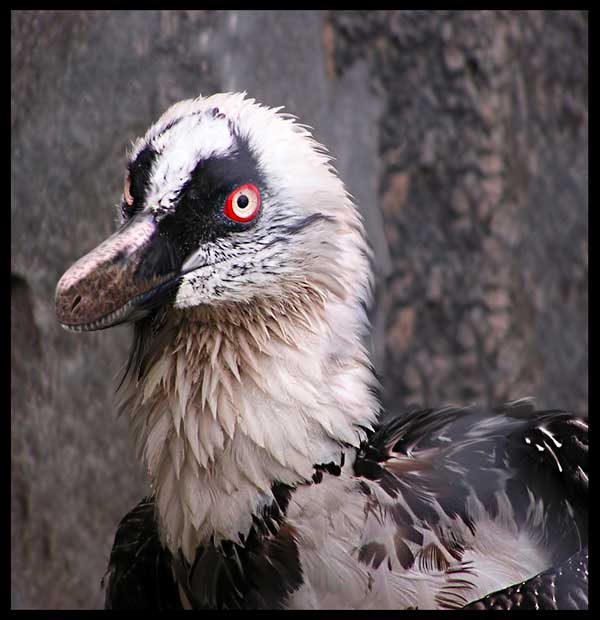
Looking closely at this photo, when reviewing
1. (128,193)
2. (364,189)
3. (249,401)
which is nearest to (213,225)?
(128,193)

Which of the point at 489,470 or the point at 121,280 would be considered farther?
the point at 489,470

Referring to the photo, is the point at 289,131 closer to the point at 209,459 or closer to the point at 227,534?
the point at 209,459

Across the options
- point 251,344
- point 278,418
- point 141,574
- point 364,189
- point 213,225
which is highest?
point 364,189

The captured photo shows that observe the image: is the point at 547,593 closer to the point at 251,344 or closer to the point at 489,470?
the point at 489,470

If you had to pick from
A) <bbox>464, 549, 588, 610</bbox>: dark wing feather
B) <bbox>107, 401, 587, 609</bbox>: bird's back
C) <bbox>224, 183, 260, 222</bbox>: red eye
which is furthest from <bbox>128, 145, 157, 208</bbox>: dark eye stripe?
<bbox>464, 549, 588, 610</bbox>: dark wing feather

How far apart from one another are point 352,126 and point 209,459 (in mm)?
1184

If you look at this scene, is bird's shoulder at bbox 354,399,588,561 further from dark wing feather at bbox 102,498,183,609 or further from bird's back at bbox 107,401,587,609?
dark wing feather at bbox 102,498,183,609

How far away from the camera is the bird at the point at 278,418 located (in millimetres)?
1196

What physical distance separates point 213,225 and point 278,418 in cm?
30

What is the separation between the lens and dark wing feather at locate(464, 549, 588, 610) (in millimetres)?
1173

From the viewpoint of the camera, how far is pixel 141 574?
54.6 inches

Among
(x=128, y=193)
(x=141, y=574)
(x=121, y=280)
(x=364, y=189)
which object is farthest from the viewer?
(x=364, y=189)

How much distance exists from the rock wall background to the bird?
62cm
